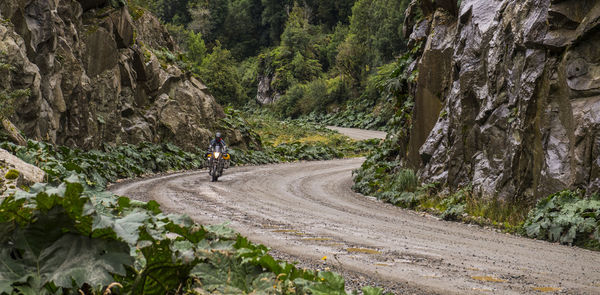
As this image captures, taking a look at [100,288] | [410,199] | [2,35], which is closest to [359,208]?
[410,199]

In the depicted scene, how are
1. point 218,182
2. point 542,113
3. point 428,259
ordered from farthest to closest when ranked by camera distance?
point 218,182 → point 542,113 → point 428,259

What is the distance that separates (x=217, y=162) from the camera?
616 inches

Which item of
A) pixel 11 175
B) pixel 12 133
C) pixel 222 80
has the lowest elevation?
pixel 12 133

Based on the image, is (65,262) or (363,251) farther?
(363,251)

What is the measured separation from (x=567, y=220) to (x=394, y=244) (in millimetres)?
3282

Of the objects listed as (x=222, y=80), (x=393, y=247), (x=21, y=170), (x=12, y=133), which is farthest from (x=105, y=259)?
(x=222, y=80)

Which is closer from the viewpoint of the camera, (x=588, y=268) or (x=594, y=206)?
(x=588, y=268)

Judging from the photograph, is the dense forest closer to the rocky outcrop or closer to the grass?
the grass

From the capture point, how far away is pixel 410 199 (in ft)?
40.3

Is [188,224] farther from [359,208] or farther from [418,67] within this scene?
[418,67]

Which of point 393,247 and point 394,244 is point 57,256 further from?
point 394,244

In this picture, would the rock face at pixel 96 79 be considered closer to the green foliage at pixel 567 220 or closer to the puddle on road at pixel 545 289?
the puddle on road at pixel 545 289

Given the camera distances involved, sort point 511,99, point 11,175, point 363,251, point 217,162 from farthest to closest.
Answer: point 217,162 < point 511,99 < point 363,251 < point 11,175

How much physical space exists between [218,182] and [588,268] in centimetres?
1131
